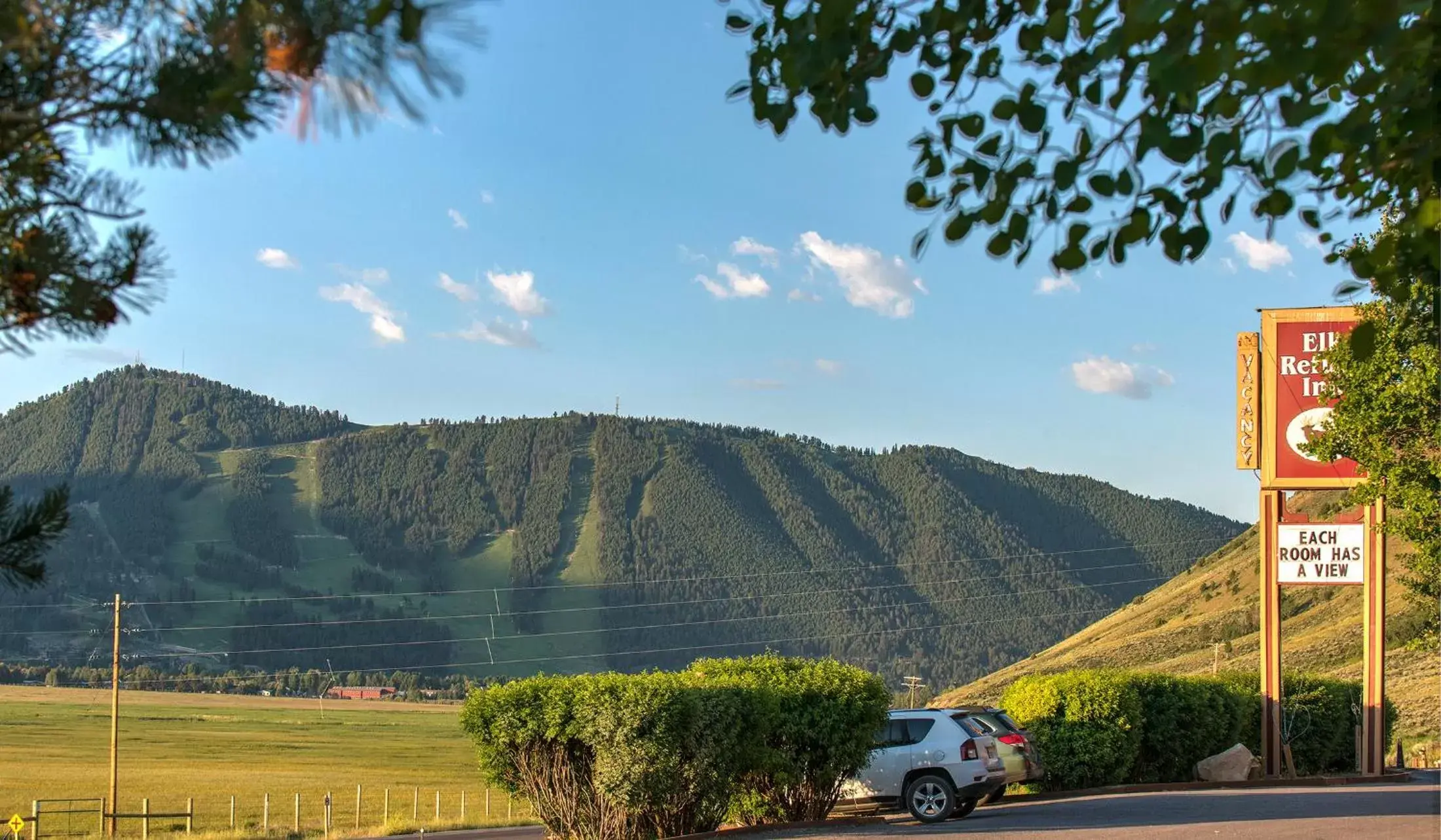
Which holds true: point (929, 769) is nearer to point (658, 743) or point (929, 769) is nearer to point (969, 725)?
point (969, 725)

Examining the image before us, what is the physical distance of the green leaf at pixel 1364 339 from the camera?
5.48 metres

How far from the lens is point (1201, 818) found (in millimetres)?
18688

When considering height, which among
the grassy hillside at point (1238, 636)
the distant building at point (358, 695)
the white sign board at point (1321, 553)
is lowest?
the distant building at point (358, 695)

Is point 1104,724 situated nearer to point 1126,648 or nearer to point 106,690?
point 1126,648

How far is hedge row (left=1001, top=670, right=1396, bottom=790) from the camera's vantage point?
81.0ft

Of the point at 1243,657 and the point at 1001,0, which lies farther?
the point at 1243,657

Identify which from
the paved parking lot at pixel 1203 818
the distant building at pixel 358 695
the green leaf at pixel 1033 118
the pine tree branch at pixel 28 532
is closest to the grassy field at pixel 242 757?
the distant building at pixel 358 695

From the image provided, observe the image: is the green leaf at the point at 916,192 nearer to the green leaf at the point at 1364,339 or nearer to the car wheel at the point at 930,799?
the green leaf at the point at 1364,339

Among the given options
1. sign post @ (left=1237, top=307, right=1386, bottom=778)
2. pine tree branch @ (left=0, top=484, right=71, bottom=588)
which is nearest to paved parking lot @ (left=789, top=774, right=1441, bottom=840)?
sign post @ (left=1237, top=307, right=1386, bottom=778)

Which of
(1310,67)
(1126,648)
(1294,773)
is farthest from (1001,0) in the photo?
(1126,648)

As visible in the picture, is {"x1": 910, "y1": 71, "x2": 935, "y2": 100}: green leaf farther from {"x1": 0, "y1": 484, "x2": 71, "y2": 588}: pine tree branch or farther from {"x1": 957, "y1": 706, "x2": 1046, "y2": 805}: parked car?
{"x1": 957, "y1": 706, "x2": 1046, "y2": 805}: parked car

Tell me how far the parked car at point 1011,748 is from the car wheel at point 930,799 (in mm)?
2297

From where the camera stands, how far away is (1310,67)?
15.2 ft

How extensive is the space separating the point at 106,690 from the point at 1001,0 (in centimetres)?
19545
